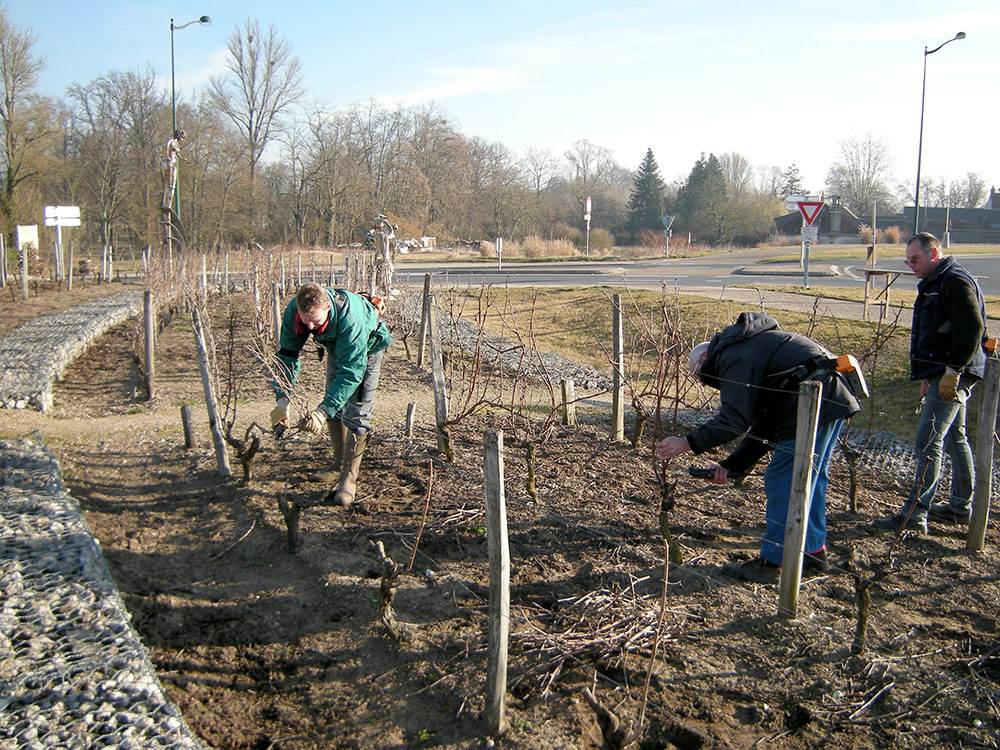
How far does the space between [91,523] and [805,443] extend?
3821mm

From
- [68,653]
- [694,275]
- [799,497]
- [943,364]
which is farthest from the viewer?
[694,275]

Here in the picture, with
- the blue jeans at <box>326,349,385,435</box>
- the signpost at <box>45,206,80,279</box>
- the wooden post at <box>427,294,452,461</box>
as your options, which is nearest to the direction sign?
the signpost at <box>45,206,80,279</box>

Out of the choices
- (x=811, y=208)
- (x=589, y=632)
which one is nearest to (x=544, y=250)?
(x=811, y=208)

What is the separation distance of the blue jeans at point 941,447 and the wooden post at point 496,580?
2.82m

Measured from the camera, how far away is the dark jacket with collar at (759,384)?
3.49 metres

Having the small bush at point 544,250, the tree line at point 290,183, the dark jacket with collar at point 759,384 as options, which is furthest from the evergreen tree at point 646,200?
the dark jacket with collar at point 759,384

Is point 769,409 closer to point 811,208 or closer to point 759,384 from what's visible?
point 759,384

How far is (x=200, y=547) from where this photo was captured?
416 cm

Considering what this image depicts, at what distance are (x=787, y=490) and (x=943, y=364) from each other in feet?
4.67

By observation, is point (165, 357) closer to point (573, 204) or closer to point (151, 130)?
point (151, 130)

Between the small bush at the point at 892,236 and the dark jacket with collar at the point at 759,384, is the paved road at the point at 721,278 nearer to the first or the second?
the dark jacket with collar at the point at 759,384

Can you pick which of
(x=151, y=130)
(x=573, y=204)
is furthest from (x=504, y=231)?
(x=151, y=130)

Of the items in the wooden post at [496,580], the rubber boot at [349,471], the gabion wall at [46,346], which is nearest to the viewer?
the wooden post at [496,580]

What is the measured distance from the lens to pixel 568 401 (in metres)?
6.25
